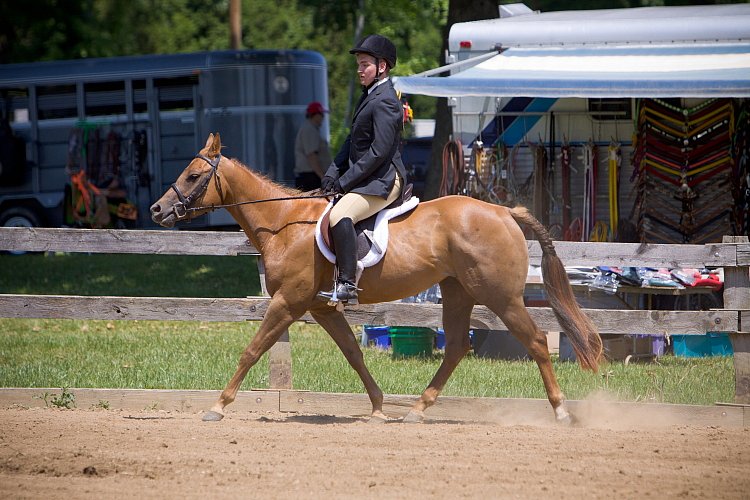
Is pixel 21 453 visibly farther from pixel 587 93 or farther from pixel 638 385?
pixel 587 93

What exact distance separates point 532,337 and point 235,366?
3.81m

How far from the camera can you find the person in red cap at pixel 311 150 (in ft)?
54.1

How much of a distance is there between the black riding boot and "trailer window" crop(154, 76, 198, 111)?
12289 mm

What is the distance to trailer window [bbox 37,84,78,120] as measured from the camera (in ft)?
66.2

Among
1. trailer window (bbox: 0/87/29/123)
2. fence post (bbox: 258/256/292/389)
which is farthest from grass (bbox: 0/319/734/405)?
trailer window (bbox: 0/87/29/123)

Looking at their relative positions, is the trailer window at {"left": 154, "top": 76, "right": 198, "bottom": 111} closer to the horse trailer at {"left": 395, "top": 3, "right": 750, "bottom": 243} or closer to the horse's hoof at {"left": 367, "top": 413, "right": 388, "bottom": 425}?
the horse trailer at {"left": 395, "top": 3, "right": 750, "bottom": 243}

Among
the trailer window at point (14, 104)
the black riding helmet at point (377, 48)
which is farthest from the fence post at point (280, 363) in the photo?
the trailer window at point (14, 104)

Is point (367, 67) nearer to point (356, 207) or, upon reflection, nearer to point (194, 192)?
point (356, 207)

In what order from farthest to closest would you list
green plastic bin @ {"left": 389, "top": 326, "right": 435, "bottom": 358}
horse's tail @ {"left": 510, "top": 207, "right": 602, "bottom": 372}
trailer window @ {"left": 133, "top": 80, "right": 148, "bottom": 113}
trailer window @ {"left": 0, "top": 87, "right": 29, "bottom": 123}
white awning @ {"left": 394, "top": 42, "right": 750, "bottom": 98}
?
trailer window @ {"left": 0, "top": 87, "right": 29, "bottom": 123} < trailer window @ {"left": 133, "top": 80, "right": 148, "bottom": 113} < white awning @ {"left": 394, "top": 42, "right": 750, "bottom": 98} < green plastic bin @ {"left": 389, "top": 326, "right": 435, "bottom": 358} < horse's tail @ {"left": 510, "top": 207, "right": 602, "bottom": 372}

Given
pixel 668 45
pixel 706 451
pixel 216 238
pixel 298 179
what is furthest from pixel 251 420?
pixel 298 179

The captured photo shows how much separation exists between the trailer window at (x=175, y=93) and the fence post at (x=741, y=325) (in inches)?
511

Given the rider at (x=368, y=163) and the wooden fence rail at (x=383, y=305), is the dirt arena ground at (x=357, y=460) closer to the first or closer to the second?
the wooden fence rail at (x=383, y=305)

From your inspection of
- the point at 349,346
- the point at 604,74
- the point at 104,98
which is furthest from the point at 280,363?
the point at 104,98

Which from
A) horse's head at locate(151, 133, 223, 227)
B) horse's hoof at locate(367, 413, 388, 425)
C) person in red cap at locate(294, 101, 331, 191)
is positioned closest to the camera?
horse's head at locate(151, 133, 223, 227)
